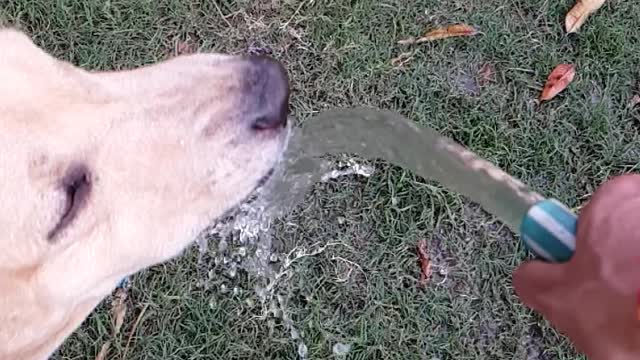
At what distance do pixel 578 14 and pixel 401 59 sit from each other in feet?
2.23

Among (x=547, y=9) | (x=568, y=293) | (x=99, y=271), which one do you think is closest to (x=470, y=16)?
(x=547, y=9)

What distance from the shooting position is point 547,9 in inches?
154

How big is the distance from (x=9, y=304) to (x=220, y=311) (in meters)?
1.46

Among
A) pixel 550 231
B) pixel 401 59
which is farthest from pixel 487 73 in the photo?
pixel 550 231

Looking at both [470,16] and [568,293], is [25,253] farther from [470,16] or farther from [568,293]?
[470,16]

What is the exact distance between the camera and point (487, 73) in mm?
3865

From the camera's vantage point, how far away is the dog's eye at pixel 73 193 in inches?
88.8

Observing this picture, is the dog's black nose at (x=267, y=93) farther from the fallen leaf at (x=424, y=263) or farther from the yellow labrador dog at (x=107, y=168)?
the fallen leaf at (x=424, y=263)

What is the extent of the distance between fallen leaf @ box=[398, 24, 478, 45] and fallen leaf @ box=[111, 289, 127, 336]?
1.36 metres

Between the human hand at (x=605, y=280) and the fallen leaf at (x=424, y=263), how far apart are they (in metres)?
1.87

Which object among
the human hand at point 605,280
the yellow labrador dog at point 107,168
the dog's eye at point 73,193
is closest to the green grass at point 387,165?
the yellow labrador dog at point 107,168

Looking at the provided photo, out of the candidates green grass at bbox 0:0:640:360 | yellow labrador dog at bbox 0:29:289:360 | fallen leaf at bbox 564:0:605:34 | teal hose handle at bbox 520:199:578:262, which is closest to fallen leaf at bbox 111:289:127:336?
green grass at bbox 0:0:640:360

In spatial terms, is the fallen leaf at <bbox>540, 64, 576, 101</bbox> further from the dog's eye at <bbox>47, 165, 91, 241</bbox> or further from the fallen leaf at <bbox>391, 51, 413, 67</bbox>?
the dog's eye at <bbox>47, 165, 91, 241</bbox>

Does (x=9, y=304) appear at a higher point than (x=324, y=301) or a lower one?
higher
